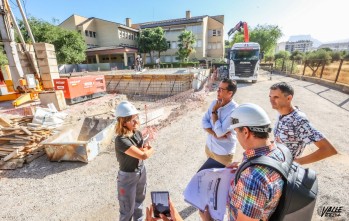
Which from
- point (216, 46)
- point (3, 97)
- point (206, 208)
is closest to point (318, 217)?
point (206, 208)

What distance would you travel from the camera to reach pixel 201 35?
4378 centimetres

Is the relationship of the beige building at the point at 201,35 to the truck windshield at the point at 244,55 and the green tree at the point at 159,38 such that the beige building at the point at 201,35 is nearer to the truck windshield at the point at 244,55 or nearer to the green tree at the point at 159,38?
the green tree at the point at 159,38

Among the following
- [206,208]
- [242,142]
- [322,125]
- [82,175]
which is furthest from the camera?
[322,125]

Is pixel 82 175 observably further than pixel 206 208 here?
Yes

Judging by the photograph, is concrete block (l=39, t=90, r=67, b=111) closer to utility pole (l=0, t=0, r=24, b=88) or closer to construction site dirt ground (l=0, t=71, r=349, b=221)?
utility pole (l=0, t=0, r=24, b=88)

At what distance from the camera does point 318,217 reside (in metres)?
3.30

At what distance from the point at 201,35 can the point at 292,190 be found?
46441mm

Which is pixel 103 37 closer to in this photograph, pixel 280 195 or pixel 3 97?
pixel 3 97

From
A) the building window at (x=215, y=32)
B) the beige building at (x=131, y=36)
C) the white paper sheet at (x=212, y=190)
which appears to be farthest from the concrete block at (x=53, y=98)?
the building window at (x=215, y=32)

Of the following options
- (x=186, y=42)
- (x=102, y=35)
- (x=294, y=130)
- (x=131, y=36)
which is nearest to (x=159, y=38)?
(x=186, y=42)

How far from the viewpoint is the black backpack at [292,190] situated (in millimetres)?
1236

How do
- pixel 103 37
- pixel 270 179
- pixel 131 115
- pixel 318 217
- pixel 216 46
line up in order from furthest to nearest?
pixel 216 46 → pixel 103 37 → pixel 318 217 → pixel 131 115 → pixel 270 179

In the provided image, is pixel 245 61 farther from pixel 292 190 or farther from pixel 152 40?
pixel 152 40

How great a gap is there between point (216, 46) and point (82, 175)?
48.3m
